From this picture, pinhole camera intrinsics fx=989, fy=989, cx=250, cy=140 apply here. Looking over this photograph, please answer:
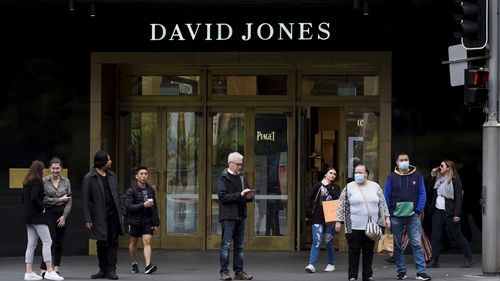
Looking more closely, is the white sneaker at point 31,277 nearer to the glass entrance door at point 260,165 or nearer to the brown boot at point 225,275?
the brown boot at point 225,275

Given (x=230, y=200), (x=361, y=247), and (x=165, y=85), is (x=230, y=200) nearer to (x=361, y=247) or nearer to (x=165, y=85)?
(x=361, y=247)

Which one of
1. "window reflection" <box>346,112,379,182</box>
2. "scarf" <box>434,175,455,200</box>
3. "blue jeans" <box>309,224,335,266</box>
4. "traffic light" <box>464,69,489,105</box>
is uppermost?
"traffic light" <box>464,69,489,105</box>

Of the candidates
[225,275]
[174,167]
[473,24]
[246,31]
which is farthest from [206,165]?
[473,24]

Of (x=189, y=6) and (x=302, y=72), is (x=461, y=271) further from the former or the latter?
(x=189, y=6)

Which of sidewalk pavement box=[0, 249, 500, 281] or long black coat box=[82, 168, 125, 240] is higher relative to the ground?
long black coat box=[82, 168, 125, 240]

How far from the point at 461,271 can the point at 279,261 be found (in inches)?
124

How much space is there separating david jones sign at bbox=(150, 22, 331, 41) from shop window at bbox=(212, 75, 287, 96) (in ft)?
3.58

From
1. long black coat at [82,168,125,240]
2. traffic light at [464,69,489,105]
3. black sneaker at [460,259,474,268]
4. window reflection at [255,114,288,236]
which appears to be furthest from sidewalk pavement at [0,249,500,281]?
traffic light at [464,69,489,105]

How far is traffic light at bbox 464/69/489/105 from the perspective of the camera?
14320 millimetres

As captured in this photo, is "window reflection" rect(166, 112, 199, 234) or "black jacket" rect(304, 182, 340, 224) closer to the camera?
"black jacket" rect(304, 182, 340, 224)

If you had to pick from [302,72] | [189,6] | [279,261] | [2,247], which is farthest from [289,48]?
[2,247]

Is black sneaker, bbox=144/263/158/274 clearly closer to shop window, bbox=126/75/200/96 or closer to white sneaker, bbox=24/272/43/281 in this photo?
white sneaker, bbox=24/272/43/281

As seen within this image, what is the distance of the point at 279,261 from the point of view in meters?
16.9

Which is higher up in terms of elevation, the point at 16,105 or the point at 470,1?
the point at 470,1
